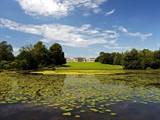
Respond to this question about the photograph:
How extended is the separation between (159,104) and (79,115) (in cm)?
724

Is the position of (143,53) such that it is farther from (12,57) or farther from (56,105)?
(56,105)

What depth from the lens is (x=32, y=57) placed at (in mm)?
88562

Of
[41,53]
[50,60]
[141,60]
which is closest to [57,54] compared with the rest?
[50,60]

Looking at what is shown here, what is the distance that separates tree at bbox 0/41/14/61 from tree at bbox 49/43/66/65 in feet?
53.0

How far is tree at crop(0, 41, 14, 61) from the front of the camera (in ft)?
342

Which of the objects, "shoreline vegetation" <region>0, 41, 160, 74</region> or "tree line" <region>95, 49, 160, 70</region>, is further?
"tree line" <region>95, 49, 160, 70</region>

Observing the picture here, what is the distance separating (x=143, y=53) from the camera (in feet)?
399

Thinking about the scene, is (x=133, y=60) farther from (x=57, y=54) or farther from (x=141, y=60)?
(x=57, y=54)

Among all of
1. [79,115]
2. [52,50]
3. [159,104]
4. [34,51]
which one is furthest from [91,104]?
[52,50]

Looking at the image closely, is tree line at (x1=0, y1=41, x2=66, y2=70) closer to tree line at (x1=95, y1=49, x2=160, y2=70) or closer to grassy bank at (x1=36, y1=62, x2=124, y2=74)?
grassy bank at (x1=36, y1=62, x2=124, y2=74)

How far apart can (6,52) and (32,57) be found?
2201 cm

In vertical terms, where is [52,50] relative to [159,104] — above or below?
above

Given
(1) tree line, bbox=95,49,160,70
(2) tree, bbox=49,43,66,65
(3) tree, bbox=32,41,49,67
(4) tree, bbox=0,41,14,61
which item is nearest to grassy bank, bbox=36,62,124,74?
(1) tree line, bbox=95,49,160,70

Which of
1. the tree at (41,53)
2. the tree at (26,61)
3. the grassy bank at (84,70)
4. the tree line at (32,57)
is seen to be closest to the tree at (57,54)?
the tree line at (32,57)
